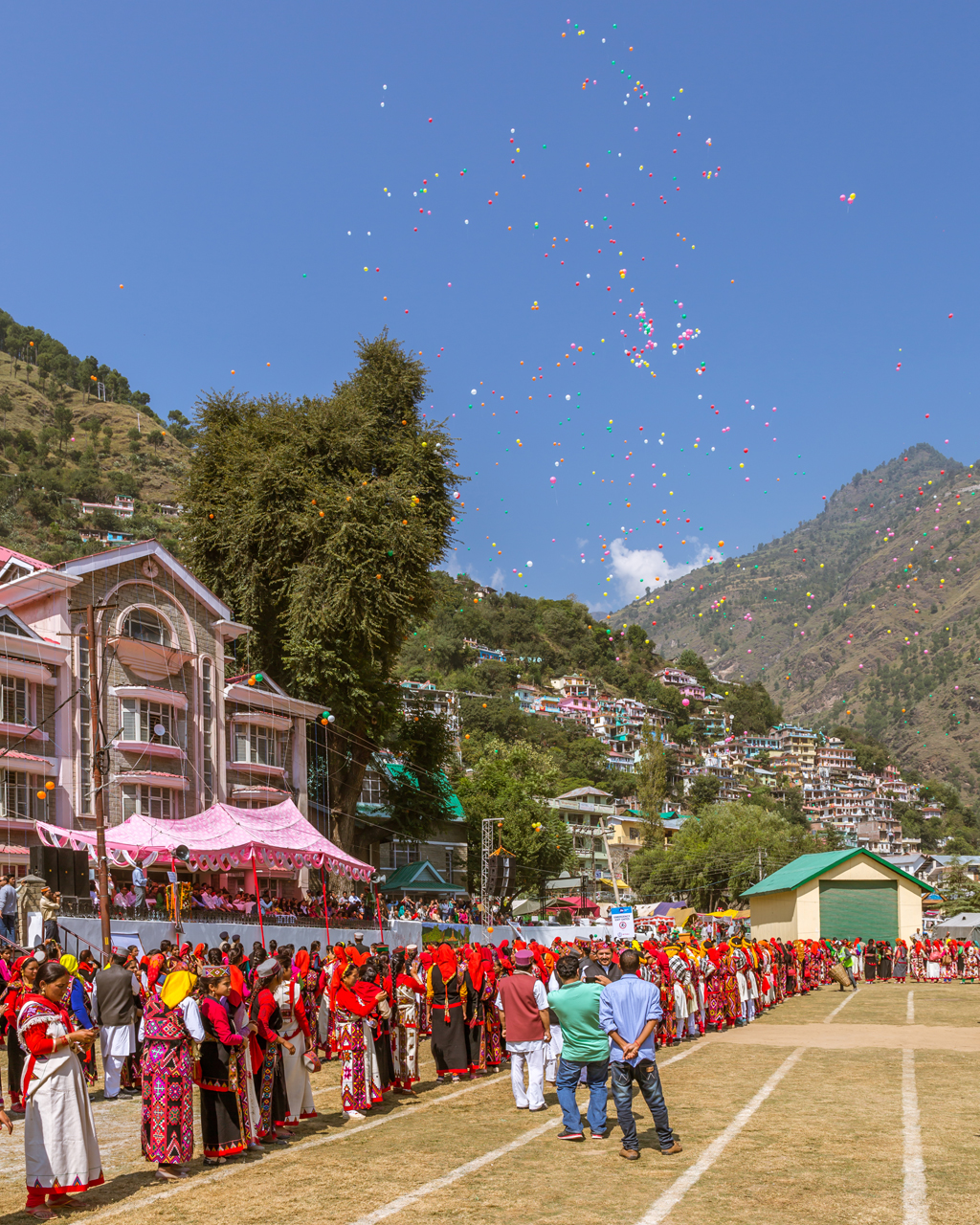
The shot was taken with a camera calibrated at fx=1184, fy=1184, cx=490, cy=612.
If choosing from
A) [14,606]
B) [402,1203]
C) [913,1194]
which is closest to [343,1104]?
[402,1203]

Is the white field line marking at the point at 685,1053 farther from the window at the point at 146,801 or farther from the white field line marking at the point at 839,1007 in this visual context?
the window at the point at 146,801

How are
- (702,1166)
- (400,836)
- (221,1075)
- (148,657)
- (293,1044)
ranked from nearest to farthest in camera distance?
(702,1166) < (221,1075) < (293,1044) < (148,657) < (400,836)

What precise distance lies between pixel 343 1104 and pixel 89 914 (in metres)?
13.9

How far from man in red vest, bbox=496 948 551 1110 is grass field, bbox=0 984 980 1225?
0.38 metres

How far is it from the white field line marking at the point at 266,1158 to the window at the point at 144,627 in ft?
84.4

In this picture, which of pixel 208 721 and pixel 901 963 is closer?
pixel 208 721

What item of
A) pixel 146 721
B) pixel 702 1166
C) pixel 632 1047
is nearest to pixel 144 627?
pixel 146 721

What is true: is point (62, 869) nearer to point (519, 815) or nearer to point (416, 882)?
point (416, 882)

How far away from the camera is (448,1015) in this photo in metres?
15.3

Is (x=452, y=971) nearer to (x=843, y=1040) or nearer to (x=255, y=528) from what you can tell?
(x=843, y=1040)

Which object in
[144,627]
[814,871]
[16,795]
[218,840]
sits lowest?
[814,871]

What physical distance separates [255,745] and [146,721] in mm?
5702

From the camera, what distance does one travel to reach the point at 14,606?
34.8m

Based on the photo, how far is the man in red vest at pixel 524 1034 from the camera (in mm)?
12648
